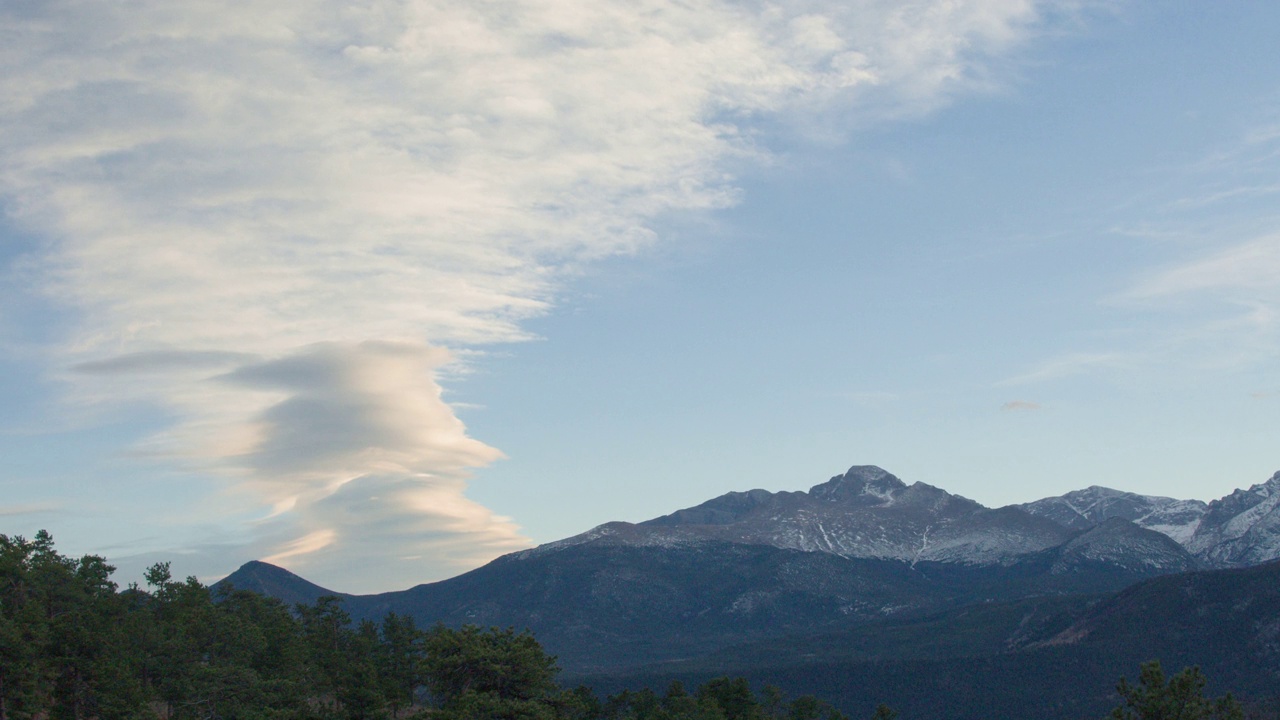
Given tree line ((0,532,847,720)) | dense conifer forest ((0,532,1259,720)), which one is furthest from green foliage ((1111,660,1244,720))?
tree line ((0,532,847,720))

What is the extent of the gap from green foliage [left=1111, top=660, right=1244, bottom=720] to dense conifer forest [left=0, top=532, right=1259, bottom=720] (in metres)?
0.13

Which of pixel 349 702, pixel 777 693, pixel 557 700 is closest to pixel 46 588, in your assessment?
pixel 349 702

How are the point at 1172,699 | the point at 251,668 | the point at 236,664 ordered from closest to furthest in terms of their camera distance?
1. the point at 1172,699
2. the point at 251,668
3. the point at 236,664

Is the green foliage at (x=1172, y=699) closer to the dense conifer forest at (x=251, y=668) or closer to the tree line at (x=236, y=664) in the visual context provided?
the dense conifer forest at (x=251, y=668)

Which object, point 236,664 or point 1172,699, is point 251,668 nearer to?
point 236,664

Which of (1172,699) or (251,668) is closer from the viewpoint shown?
(1172,699)

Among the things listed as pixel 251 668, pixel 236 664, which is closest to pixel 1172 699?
pixel 251 668

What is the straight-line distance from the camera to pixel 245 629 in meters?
140

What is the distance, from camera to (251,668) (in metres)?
126

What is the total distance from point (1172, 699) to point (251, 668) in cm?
9419

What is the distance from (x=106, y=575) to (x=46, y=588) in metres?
15.8

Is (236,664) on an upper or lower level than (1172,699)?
upper

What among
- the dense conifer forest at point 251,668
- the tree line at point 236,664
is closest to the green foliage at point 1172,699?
the dense conifer forest at point 251,668

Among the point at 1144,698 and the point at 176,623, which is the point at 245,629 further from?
the point at 1144,698
